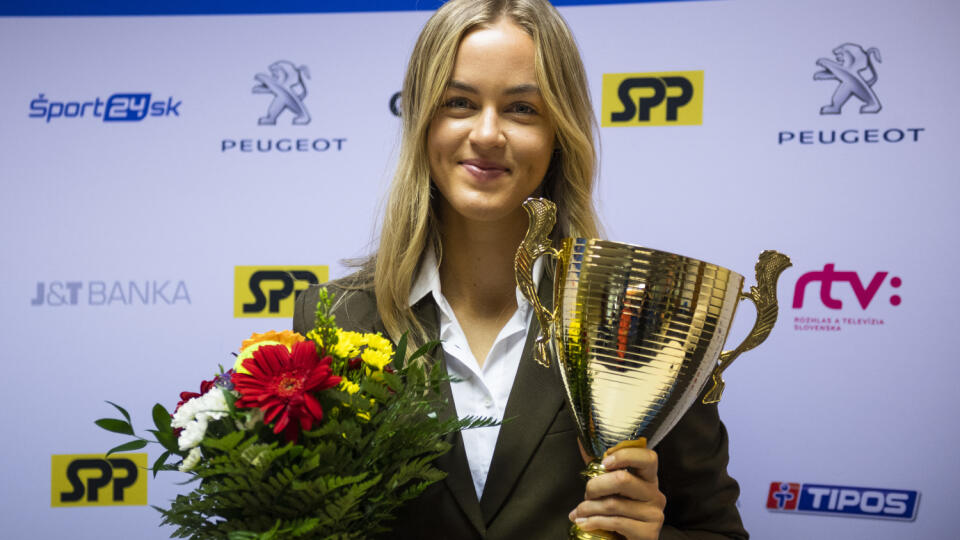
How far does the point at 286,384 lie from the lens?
2.91 feet

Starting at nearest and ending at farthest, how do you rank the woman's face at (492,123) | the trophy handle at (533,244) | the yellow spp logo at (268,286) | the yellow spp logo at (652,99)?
the trophy handle at (533,244), the woman's face at (492,123), the yellow spp logo at (652,99), the yellow spp logo at (268,286)

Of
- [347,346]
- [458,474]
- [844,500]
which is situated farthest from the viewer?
[844,500]

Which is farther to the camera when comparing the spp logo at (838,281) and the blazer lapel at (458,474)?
the spp logo at (838,281)

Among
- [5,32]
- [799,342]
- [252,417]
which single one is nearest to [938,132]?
[799,342]

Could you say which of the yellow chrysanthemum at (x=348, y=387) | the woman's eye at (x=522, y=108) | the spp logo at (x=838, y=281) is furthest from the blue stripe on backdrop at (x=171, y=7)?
the yellow chrysanthemum at (x=348, y=387)

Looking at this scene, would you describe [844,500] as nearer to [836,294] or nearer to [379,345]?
[836,294]

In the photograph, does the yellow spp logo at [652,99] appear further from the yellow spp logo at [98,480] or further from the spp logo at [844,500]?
the yellow spp logo at [98,480]

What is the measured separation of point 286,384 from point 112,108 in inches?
72.5

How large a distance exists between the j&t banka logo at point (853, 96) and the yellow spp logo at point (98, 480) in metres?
2.25

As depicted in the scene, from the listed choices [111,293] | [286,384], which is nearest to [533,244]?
[286,384]

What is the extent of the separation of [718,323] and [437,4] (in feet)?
5.39

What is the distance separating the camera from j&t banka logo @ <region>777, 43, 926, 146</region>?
2.04 meters

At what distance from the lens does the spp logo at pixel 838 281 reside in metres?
2.04

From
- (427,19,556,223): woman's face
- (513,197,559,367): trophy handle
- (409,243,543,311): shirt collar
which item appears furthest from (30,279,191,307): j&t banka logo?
(513,197,559,367): trophy handle
